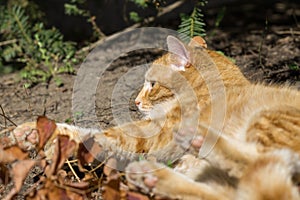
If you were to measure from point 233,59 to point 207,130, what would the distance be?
71.3 inches

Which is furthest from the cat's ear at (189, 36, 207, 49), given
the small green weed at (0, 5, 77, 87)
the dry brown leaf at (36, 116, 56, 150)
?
the small green weed at (0, 5, 77, 87)

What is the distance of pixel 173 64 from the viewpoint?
2861 millimetres

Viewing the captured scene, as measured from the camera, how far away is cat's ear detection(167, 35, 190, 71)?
2.78m

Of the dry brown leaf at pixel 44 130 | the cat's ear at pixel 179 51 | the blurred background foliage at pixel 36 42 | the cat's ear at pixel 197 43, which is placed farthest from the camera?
the blurred background foliage at pixel 36 42

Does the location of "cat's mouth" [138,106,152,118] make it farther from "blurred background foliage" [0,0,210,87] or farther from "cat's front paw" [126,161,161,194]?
"blurred background foliage" [0,0,210,87]

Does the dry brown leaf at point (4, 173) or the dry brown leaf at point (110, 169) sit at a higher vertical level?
the dry brown leaf at point (110, 169)

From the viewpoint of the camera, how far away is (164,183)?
2.07 metres

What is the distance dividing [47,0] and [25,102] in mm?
1942

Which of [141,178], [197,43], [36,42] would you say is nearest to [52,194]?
[141,178]

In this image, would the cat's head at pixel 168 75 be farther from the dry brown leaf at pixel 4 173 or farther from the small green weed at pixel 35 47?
the small green weed at pixel 35 47

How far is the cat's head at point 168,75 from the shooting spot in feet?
9.20

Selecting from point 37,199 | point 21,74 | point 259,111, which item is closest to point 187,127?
point 259,111

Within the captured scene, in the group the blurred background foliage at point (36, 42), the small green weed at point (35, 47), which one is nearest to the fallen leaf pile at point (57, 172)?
the blurred background foliage at point (36, 42)

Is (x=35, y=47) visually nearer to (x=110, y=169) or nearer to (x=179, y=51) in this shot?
(x=179, y=51)
